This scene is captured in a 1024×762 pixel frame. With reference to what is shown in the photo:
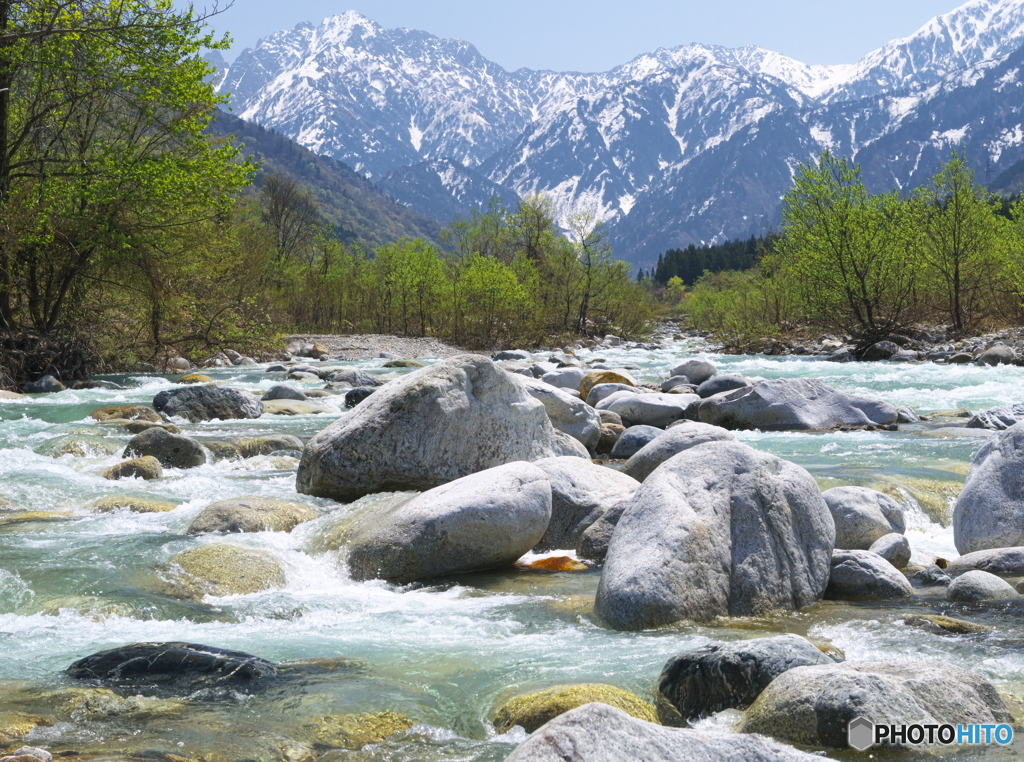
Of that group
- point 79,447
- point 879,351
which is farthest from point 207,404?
point 879,351

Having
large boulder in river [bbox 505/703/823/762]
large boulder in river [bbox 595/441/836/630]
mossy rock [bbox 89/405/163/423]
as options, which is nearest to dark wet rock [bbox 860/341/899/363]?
mossy rock [bbox 89/405/163/423]

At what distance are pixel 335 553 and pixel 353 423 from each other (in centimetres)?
217

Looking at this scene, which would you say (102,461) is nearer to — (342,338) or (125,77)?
(125,77)

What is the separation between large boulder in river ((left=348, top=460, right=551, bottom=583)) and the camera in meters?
6.98

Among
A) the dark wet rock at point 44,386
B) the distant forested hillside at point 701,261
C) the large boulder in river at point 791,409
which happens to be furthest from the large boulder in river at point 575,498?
the distant forested hillside at point 701,261

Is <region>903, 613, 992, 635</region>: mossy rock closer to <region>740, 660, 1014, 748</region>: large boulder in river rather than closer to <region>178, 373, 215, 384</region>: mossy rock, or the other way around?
<region>740, 660, 1014, 748</region>: large boulder in river

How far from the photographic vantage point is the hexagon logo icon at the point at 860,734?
3.77 metres

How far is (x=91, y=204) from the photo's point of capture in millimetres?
18141

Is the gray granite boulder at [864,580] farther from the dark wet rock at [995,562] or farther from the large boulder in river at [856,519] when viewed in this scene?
the large boulder in river at [856,519]

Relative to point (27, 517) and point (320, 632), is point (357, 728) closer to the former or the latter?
point (320, 632)

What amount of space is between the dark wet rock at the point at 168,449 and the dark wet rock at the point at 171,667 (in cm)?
651

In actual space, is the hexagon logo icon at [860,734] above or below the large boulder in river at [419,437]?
below

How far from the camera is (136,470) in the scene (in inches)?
403

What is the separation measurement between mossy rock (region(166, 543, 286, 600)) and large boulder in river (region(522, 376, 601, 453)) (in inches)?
247
